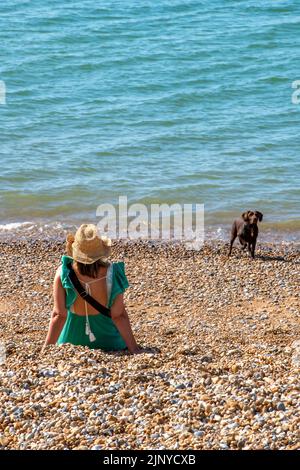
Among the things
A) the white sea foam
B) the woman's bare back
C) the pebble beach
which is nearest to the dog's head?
the pebble beach

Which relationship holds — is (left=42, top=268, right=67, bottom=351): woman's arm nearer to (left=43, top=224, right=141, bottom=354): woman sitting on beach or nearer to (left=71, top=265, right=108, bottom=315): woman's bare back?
(left=43, top=224, right=141, bottom=354): woman sitting on beach

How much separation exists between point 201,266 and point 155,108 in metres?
9.01

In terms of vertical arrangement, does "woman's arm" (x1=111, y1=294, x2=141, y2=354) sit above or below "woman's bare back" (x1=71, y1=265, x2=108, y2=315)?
below

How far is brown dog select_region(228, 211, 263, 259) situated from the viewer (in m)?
13.5

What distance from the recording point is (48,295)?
464 inches

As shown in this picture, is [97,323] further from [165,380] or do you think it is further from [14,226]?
[14,226]

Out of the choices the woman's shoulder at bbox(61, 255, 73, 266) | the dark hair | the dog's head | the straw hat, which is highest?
the straw hat

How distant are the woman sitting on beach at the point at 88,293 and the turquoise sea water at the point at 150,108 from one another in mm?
7640

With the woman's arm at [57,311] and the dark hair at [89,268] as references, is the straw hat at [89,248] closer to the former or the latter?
the dark hair at [89,268]

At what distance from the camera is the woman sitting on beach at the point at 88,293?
7602mm

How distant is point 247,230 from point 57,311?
6180 mm

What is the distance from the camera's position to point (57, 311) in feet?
25.5

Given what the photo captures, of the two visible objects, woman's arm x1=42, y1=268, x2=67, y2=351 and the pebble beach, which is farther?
woman's arm x1=42, y1=268, x2=67, y2=351
